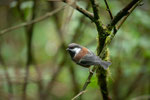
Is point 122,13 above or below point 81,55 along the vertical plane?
above

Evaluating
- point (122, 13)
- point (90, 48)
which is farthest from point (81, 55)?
point (122, 13)

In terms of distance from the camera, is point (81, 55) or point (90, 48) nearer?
point (81, 55)

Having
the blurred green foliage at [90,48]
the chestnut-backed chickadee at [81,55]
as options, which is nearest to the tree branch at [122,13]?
the chestnut-backed chickadee at [81,55]

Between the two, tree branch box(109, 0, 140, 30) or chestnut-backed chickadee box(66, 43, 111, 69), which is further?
chestnut-backed chickadee box(66, 43, 111, 69)

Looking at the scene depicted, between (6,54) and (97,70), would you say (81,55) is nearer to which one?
(97,70)

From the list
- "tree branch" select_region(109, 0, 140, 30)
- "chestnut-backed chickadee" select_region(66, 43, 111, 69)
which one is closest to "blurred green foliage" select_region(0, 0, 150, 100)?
"chestnut-backed chickadee" select_region(66, 43, 111, 69)

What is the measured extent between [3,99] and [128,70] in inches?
67.9

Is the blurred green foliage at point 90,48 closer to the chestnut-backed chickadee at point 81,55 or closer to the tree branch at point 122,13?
the chestnut-backed chickadee at point 81,55

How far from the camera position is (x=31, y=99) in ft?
14.7

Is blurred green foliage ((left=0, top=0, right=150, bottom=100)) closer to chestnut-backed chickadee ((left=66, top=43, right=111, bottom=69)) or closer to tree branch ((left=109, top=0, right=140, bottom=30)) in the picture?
chestnut-backed chickadee ((left=66, top=43, right=111, bottom=69))

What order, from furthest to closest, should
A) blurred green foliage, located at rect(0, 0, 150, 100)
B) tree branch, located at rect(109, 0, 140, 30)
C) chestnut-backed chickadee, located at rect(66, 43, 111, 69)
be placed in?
blurred green foliage, located at rect(0, 0, 150, 100)
chestnut-backed chickadee, located at rect(66, 43, 111, 69)
tree branch, located at rect(109, 0, 140, 30)

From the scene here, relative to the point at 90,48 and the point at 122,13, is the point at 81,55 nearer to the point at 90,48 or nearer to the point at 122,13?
the point at 90,48

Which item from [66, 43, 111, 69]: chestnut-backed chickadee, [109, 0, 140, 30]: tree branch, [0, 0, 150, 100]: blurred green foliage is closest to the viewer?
[109, 0, 140, 30]: tree branch

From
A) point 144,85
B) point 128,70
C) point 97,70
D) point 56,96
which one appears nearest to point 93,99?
point 56,96
